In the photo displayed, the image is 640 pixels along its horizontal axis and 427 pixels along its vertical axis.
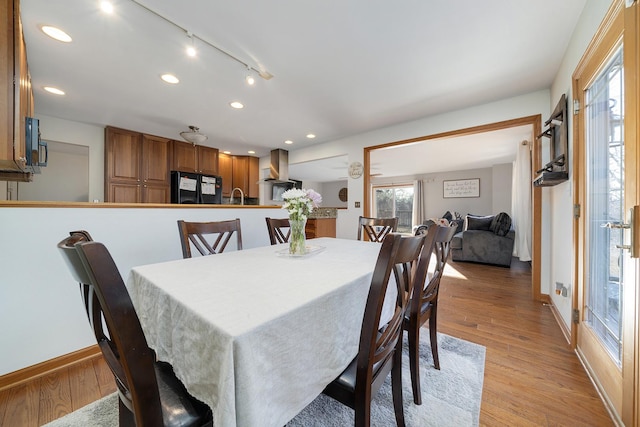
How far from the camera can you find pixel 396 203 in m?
8.48

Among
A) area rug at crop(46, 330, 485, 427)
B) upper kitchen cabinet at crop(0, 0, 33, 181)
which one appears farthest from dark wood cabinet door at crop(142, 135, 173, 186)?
area rug at crop(46, 330, 485, 427)

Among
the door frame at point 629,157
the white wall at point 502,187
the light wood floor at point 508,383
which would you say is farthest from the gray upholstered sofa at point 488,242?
the door frame at point 629,157

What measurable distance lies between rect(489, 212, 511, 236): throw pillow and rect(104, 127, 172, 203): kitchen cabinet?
19.0 feet

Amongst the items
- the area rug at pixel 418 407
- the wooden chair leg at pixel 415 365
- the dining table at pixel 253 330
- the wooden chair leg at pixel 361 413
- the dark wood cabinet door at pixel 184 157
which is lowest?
the area rug at pixel 418 407

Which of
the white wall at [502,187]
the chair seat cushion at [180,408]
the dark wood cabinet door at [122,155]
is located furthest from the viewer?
the white wall at [502,187]

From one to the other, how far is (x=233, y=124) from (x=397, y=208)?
6.39 m

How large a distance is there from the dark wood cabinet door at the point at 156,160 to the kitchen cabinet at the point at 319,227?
2652 millimetres

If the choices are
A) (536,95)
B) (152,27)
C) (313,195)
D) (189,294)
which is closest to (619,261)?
(313,195)

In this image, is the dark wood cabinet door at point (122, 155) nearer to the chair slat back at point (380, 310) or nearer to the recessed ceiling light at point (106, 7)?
the recessed ceiling light at point (106, 7)

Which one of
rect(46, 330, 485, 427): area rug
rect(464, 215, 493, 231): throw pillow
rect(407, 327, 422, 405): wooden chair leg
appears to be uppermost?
rect(464, 215, 493, 231): throw pillow

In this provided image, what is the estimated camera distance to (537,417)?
120cm

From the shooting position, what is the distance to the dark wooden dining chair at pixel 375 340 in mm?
696

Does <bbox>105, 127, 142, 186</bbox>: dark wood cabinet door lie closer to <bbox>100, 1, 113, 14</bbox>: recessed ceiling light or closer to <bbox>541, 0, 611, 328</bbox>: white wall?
<bbox>100, 1, 113, 14</bbox>: recessed ceiling light

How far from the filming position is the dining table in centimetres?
56
